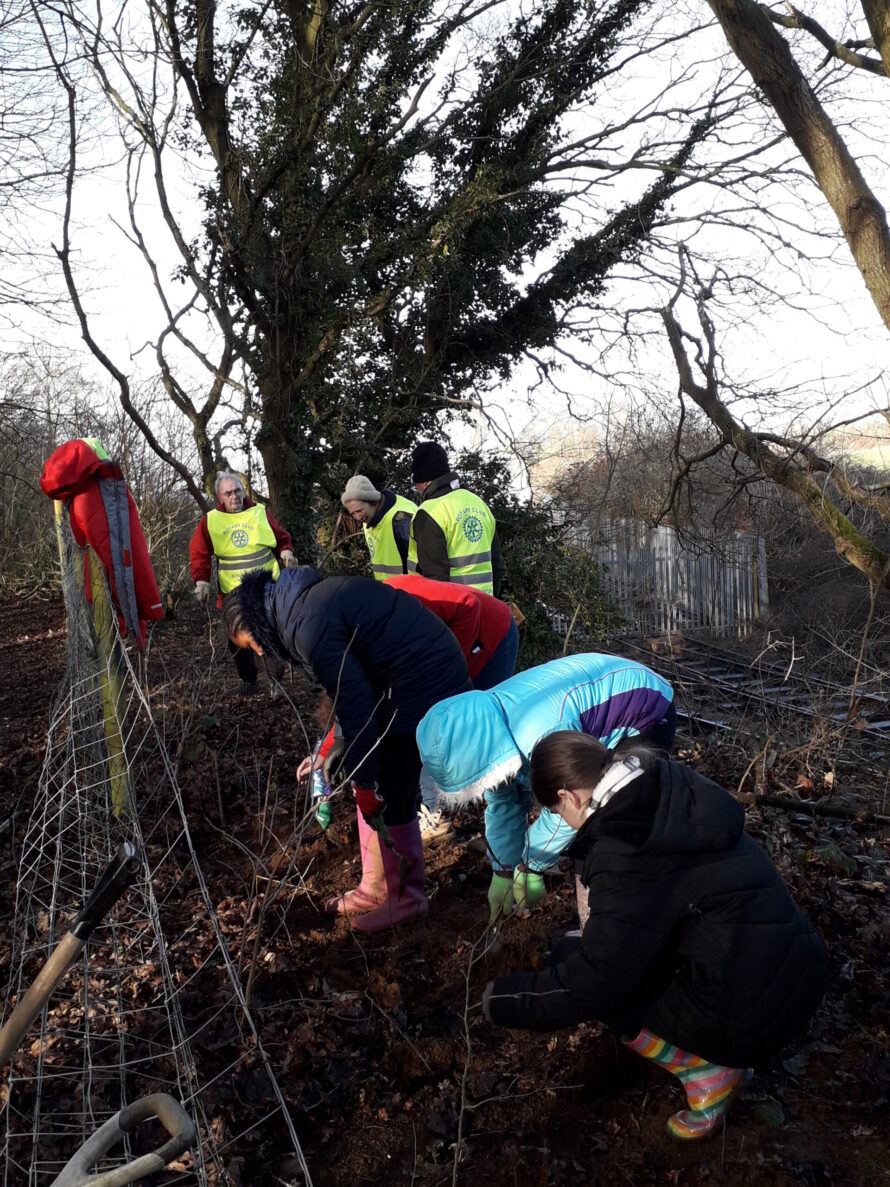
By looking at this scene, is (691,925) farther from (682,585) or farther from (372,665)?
(682,585)

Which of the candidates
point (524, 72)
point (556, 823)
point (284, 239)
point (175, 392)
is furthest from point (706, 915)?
point (524, 72)

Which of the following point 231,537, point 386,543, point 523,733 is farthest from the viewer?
point 231,537

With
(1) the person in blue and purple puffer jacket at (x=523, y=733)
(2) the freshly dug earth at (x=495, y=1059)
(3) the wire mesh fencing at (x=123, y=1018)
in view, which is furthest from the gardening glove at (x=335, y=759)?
(3) the wire mesh fencing at (x=123, y=1018)

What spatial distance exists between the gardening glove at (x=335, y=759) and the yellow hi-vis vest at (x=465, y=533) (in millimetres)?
1690

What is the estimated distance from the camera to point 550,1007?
2.08 metres

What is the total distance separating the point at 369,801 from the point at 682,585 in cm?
1522

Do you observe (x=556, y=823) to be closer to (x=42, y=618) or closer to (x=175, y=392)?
(x=175, y=392)

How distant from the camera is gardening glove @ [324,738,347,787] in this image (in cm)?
313

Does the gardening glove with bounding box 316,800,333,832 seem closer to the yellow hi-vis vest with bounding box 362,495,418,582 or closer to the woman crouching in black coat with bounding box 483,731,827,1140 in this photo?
the yellow hi-vis vest with bounding box 362,495,418,582

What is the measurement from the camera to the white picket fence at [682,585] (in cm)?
1620

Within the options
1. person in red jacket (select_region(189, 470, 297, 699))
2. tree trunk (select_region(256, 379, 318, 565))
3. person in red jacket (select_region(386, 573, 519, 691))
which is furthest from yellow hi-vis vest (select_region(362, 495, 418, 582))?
A: tree trunk (select_region(256, 379, 318, 565))

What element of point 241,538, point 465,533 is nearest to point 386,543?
point 465,533

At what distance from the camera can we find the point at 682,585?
17.5 m

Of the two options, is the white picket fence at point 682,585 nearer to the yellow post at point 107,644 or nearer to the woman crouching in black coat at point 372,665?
the yellow post at point 107,644
